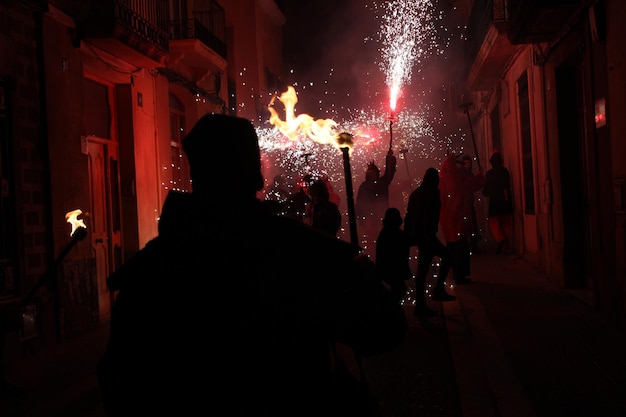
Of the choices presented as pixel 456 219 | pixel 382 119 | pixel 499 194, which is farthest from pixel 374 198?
pixel 382 119

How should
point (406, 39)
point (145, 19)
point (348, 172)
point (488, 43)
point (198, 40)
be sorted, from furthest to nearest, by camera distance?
point (406, 39) → point (488, 43) → point (198, 40) → point (145, 19) → point (348, 172)

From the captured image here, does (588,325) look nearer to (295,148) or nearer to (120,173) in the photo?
(120,173)

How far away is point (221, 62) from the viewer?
15.3 m

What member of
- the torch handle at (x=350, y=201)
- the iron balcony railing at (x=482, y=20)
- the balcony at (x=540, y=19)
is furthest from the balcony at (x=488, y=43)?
the torch handle at (x=350, y=201)

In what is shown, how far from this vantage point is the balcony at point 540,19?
8.51 m

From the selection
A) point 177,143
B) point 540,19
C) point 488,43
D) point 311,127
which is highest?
point 488,43

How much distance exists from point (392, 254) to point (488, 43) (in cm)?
723

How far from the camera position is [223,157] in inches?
74.7

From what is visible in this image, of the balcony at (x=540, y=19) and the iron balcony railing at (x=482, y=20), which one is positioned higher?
the iron balcony railing at (x=482, y=20)

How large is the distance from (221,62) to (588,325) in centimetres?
1017

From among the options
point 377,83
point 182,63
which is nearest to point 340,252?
point 182,63

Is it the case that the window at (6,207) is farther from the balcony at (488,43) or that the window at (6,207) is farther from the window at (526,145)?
the window at (526,145)

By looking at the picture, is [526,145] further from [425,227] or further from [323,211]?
[323,211]

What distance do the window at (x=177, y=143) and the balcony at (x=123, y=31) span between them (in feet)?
8.35
